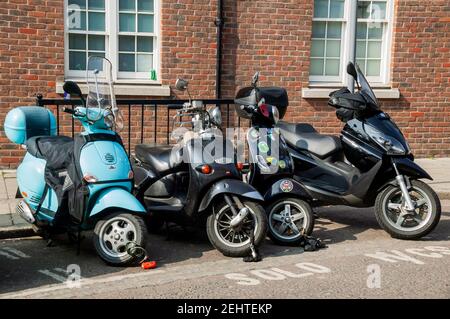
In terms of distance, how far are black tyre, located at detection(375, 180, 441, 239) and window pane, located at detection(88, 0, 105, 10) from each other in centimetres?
594

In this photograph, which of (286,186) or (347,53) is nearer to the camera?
(286,186)

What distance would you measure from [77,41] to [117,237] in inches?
222

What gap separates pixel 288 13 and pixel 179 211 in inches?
239

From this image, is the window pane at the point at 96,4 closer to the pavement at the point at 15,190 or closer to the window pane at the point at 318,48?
the pavement at the point at 15,190

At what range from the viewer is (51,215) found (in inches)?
219

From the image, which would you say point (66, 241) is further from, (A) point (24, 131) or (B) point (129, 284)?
(B) point (129, 284)

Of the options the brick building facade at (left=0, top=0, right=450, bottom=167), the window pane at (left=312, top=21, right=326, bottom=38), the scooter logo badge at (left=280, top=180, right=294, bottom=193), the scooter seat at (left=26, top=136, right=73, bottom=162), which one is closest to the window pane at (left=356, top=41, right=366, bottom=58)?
the brick building facade at (left=0, top=0, right=450, bottom=167)

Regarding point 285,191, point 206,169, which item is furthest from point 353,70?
point 206,169

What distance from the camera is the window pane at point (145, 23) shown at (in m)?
10.3

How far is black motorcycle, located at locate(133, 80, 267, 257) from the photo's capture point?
5.52m

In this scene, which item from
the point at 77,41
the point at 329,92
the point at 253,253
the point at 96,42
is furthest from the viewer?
the point at 329,92

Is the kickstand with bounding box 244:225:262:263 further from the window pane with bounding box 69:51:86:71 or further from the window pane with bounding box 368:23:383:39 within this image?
the window pane with bounding box 368:23:383:39

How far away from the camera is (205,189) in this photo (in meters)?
5.66

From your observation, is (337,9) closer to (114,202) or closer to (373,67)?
(373,67)
